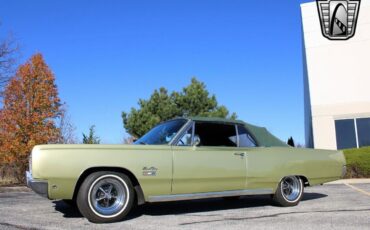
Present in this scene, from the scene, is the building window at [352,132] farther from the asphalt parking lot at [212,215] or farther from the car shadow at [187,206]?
the asphalt parking lot at [212,215]

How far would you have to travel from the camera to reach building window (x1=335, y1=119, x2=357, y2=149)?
19453mm

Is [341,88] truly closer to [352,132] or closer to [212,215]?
[352,132]

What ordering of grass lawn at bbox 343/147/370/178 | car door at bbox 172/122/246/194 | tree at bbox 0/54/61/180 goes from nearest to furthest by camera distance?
car door at bbox 172/122/246/194
grass lawn at bbox 343/147/370/178
tree at bbox 0/54/61/180

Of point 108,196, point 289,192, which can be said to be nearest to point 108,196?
point 108,196

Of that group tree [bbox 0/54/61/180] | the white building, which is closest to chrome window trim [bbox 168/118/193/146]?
the white building

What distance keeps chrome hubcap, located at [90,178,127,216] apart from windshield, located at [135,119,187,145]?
1067 mm

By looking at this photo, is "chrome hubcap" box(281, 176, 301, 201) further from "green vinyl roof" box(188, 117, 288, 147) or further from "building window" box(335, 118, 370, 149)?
"building window" box(335, 118, 370, 149)

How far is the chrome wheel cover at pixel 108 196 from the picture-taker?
5.84 metres

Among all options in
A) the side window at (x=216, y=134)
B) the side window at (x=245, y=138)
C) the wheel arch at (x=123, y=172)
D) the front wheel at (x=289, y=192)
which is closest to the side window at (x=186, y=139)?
the side window at (x=216, y=134)

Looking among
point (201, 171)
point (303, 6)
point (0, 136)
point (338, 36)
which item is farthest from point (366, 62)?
point (0, 136)

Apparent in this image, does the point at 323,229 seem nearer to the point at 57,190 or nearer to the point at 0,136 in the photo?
the point at 57,190

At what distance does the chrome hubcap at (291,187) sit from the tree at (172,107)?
16.2m

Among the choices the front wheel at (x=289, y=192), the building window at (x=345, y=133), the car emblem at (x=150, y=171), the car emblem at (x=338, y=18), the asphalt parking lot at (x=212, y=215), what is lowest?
the asphalt parking lot at (x=212, y=215)

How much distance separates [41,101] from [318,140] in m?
15.9
